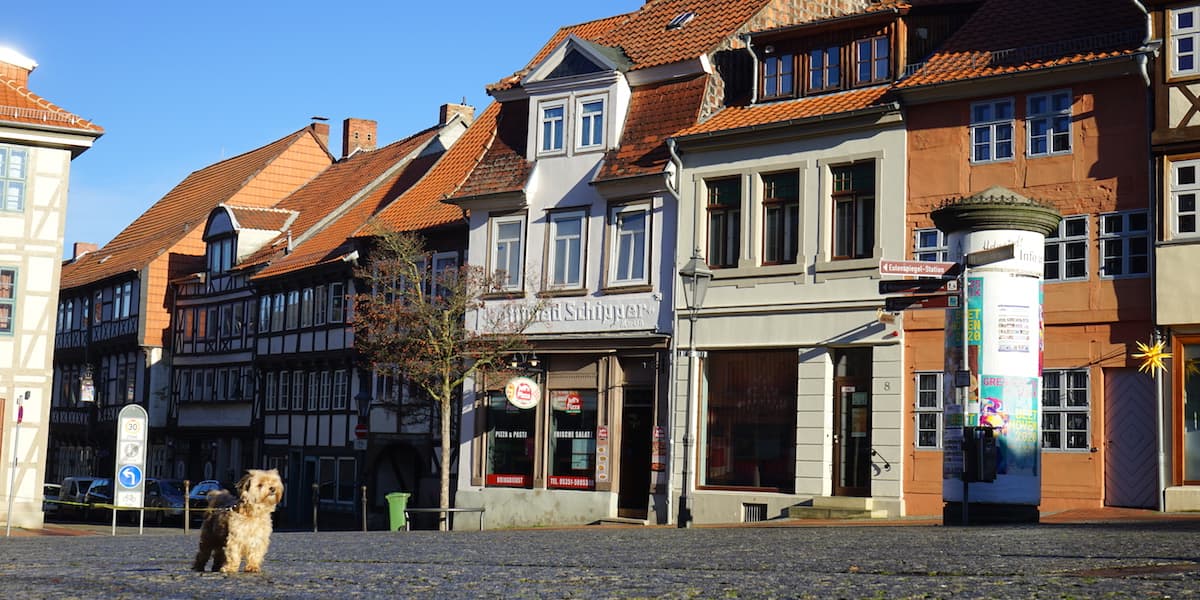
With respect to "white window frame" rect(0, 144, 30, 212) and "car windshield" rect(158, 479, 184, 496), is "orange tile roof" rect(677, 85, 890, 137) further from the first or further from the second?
"car windshield" rect(158, 479, 184, 496)

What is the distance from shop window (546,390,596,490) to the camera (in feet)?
111

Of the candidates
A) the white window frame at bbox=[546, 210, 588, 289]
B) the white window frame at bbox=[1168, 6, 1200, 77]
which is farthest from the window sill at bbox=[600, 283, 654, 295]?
the white window frame at bbox=[1168, 6, 1200, 77]

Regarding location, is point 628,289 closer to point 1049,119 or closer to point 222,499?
point 1049,119

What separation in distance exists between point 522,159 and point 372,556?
69.4ft

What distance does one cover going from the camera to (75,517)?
1981 inches

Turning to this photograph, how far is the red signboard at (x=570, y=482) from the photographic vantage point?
3369cm

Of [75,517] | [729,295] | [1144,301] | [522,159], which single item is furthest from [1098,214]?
Answer: [75,517]

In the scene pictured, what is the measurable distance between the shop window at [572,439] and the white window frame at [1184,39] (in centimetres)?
1402

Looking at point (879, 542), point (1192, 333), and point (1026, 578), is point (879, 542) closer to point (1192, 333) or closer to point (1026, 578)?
point (1026, 578)

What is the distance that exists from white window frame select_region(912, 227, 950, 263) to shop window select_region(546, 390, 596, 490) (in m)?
8.56

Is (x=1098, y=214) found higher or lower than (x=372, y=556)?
higher

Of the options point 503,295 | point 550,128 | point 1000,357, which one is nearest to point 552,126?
point 550,128

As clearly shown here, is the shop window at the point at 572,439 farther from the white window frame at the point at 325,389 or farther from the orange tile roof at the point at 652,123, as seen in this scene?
the white window frame at the point at 325,389

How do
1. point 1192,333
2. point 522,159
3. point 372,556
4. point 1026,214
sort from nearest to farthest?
point 372,556 < point 1026,214 < point 1192,333 < point 522,159
